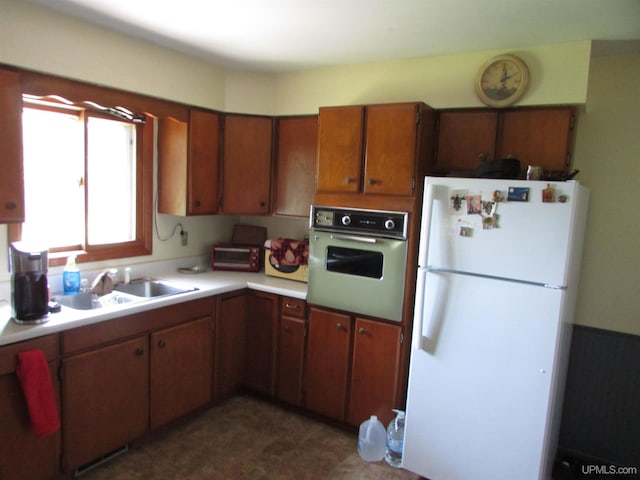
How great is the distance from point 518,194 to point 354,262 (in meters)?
1.01

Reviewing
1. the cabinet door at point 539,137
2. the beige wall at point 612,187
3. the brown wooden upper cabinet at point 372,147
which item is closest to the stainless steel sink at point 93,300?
the brown wooden upper cabinet at point 372,147

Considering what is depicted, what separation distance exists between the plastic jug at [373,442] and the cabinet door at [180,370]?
105 centimetres

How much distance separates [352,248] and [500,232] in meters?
0.88

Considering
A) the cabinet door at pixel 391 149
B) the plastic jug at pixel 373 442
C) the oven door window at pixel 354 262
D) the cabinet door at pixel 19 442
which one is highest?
the cabinet door at pixel 391 149

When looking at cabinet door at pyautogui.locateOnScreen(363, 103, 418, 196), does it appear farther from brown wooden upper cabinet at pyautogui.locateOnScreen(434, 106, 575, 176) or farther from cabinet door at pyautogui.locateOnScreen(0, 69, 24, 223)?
cabinet door at pyautogui.locateOnScreen(0, 69, 24, 223)

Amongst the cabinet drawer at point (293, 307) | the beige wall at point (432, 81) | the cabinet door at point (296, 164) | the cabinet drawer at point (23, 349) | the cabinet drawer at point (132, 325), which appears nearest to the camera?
the cabinet drawer at point (23, 349)

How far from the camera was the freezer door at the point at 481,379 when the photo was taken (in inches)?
75.5

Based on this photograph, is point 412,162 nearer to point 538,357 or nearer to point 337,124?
point 337,124

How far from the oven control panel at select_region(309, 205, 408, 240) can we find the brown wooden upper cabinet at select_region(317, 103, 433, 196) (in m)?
0.12

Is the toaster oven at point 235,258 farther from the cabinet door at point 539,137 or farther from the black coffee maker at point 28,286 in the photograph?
the cabinet door at point 539,137

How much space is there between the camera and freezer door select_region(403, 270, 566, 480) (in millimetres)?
1917

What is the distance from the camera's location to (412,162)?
7.77ft

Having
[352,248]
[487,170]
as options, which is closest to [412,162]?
[487,170]

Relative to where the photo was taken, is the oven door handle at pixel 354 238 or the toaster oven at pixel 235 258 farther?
the toaster oven at pixel 235 258
